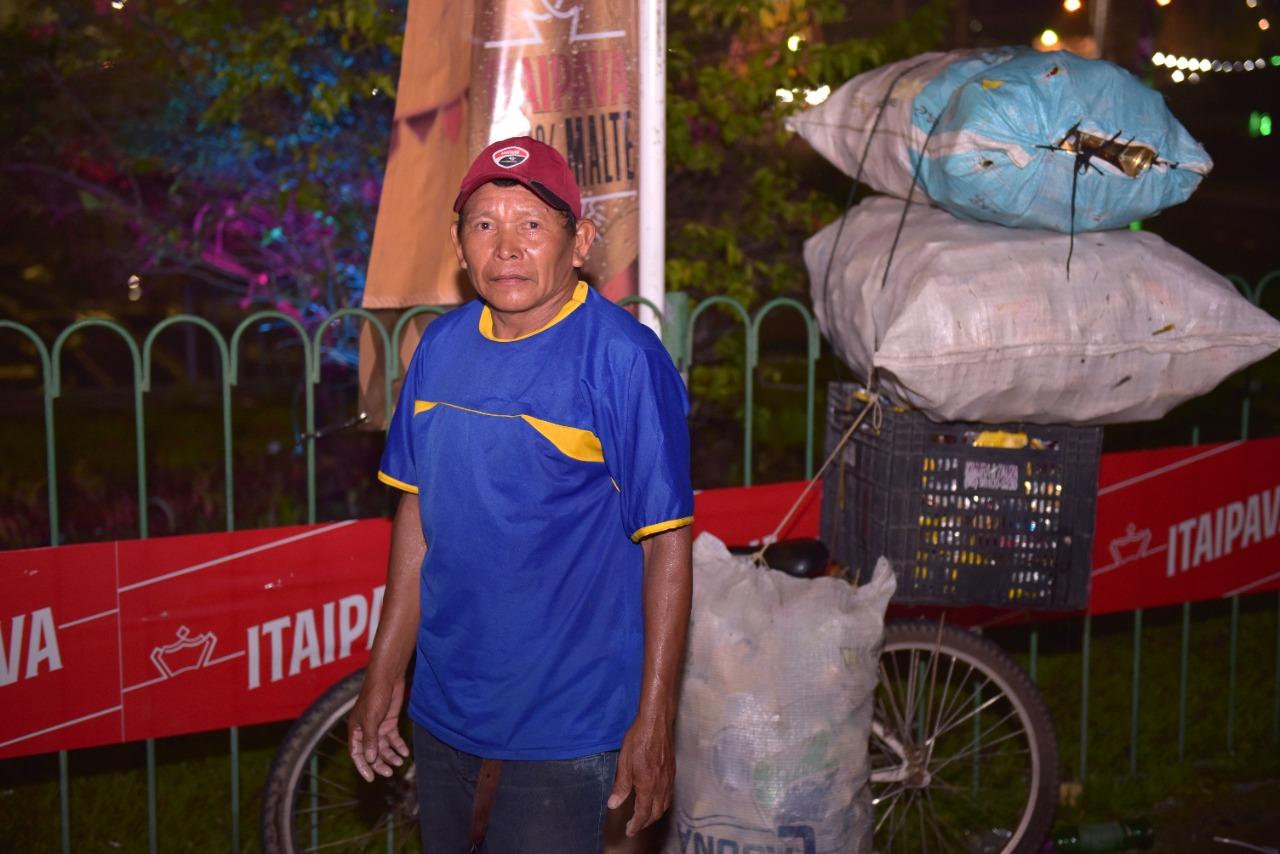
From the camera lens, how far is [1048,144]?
359 cm

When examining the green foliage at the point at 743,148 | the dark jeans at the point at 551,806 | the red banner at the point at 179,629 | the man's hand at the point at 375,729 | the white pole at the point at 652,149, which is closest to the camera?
the dark jeans at the point at 551,806

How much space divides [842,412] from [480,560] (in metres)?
1.75

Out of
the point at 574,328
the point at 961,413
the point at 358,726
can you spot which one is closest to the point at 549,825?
the point at 358,726

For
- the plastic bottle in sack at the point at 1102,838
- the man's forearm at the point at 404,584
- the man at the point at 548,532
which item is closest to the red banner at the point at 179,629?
the man's forearm at the point at 404,584

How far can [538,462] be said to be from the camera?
8.62ft

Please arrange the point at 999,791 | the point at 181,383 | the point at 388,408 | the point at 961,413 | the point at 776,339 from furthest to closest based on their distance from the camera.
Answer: the point at 776,339, the point at 181,383, the point at 999,791, the point at 388,408, the point at 961,413

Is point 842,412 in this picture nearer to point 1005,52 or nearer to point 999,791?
point 1005,52

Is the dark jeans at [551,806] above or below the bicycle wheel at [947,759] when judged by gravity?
above

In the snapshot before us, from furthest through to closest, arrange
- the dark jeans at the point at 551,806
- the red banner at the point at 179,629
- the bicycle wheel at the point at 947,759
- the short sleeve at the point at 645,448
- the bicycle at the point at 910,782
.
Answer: the bicycle wheel at the point at 947,759, the bicycle at the point at 910,782, the red banner at the point at 179,629, the dark jeans at the point at 551,806, the short sleeve at the point at 645,448

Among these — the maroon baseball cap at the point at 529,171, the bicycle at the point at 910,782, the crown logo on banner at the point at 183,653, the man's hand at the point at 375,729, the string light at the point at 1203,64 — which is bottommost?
the bicycle at the point at 910,782

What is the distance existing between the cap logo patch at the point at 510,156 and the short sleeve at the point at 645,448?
0.44 metres

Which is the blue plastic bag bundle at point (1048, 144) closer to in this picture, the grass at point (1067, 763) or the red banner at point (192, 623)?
the red banner at point (192, 623)

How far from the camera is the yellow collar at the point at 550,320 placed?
8.90ft

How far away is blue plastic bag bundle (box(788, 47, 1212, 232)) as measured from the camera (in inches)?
141
